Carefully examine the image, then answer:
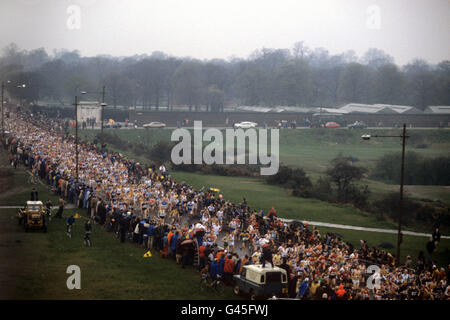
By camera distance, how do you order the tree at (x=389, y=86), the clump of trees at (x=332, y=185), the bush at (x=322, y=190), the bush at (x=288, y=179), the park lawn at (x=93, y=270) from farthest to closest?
the tree at (x=389, y=86) < the bush at (x=288, y=179) < the clump of trees at (x=332, y=185) < the bush at (x=322, y=190) < the park lawn at (x=93, y=270)

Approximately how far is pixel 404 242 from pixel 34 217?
2338 centimetres

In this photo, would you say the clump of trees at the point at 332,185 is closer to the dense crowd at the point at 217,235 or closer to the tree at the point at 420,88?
the dense crowd at the point at 217,235

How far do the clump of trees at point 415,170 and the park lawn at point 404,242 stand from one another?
26.6 meters

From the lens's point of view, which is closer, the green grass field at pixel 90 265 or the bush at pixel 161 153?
the green grass field at pixel 90 265

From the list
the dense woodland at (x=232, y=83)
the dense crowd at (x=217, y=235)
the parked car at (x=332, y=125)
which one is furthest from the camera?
the dense woodland at (x=232, y=83)

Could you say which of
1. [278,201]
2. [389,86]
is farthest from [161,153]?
[389,86]

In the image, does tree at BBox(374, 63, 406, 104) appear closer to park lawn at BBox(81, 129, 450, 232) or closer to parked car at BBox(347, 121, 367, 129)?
parked car at BBox(347, 121, 367, 129)

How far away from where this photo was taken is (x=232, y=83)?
138 metres

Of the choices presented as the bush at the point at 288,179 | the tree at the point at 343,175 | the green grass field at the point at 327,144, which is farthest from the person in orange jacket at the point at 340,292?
the green grass field at the point at 327,144

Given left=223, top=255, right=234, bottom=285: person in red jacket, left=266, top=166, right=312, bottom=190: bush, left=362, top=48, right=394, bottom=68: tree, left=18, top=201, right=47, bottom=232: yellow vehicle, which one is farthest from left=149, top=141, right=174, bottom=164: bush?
left=362, top=48, right=394, bottom=68: tree

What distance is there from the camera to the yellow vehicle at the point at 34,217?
29.6 meters

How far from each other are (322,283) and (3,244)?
1564cm

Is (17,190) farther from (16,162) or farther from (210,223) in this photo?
(210,223)

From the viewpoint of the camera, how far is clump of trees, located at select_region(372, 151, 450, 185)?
212 feet
